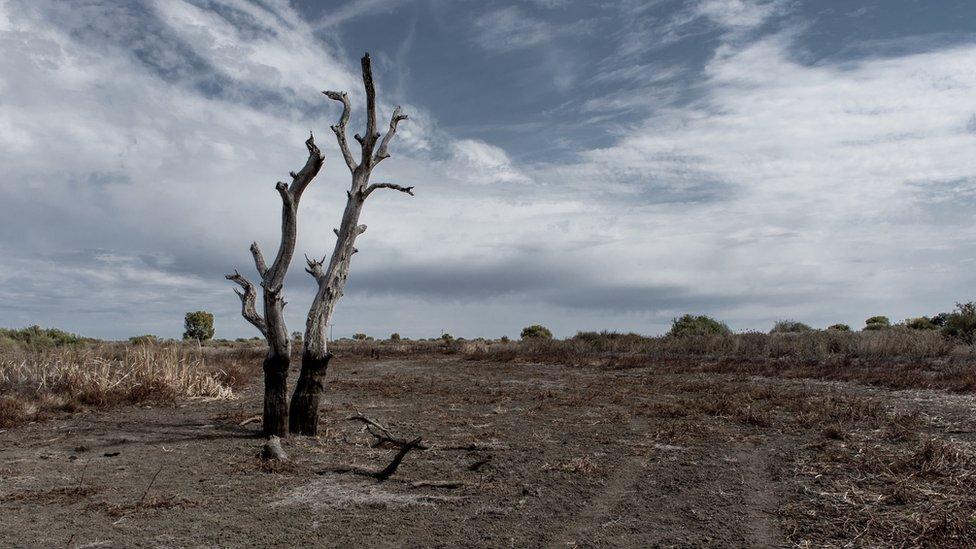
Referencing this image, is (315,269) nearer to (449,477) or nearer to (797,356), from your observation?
(449,477)

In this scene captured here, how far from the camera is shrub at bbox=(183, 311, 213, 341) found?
52188mm

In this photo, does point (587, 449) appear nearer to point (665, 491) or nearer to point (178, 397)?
point (665, 491)

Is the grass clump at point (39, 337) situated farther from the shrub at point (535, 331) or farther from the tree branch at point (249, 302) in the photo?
the shrub at point (535, 331)

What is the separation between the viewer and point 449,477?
7.30 meters

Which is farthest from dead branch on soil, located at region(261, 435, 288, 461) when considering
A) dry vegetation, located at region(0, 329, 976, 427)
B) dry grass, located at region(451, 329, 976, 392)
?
dry grass, located at region(451, 329, 976, 392)

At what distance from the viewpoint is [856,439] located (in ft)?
29.2

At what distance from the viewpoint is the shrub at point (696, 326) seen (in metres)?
35.0

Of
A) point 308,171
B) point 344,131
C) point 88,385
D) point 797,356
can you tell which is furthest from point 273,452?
point 797,356

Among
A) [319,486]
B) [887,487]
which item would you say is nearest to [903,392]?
[887,487]

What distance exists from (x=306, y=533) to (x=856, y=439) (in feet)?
23.6

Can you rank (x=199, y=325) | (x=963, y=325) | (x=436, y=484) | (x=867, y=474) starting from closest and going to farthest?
(x=436, y=484), (x=867, y=474), (x=963, y=325), (x=199, y=325)

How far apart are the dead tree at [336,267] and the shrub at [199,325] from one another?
45.7 meters

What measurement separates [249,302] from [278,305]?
21.8 inches

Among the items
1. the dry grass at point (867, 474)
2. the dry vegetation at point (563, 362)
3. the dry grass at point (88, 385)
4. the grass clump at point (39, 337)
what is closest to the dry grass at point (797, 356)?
the dry vegetation at point (563, 362)
